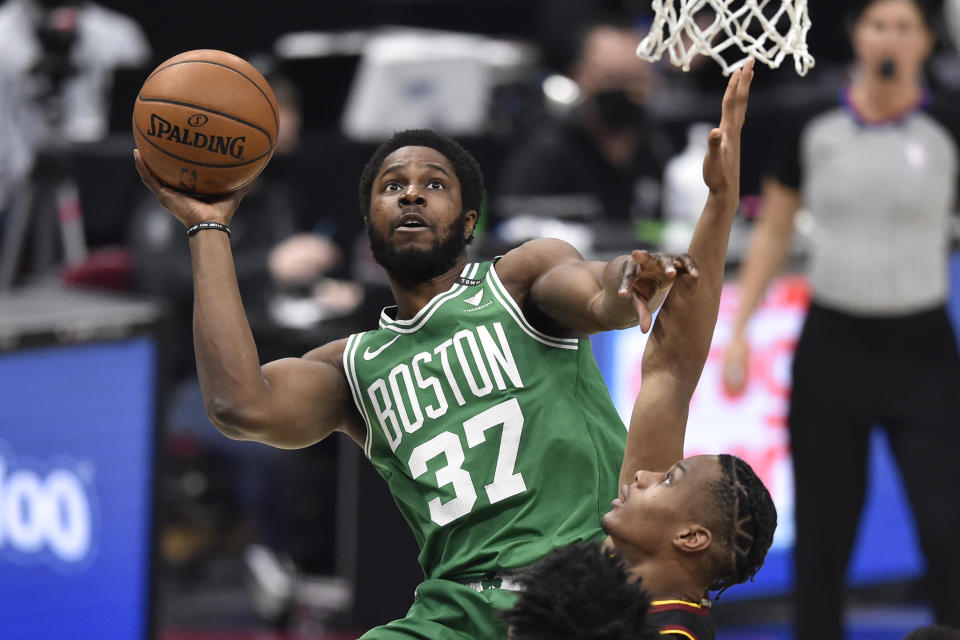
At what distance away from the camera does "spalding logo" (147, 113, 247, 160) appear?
3.60m

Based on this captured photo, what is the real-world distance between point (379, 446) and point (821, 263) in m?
2.59

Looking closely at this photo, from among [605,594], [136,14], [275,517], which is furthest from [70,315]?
[136,14]

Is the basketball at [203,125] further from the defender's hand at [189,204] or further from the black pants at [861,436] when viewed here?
the black pants at [861,436]

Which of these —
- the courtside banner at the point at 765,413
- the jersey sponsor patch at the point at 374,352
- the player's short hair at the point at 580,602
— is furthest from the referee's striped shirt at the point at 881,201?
the player's short hair at the point at 580,602

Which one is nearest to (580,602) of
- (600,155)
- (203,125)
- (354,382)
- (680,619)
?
(680,619)

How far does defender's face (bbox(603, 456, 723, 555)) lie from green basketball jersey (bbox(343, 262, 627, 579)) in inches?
11.2

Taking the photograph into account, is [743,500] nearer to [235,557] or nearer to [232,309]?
[232,309]

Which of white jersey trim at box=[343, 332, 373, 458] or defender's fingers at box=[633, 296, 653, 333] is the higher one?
defender's fingers at box=[633, 296, 653, 333]

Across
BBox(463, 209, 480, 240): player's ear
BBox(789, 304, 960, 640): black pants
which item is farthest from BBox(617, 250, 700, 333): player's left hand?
BBox(789, 304, 960, 640): black pants

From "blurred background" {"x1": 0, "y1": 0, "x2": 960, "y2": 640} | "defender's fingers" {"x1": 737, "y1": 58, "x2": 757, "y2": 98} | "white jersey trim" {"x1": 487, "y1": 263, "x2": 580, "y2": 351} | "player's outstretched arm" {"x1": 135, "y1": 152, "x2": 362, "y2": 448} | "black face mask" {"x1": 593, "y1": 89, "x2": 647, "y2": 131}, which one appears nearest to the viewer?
"defender's fingers" {"x1": 737, "y1": 58, "x2": 757, "y2": 98}

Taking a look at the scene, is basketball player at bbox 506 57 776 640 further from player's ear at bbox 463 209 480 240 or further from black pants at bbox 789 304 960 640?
black pants at bbox 789 304 960 640

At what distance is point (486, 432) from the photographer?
3.69 meters

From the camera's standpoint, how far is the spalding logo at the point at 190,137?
360 cm

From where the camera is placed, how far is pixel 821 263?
5.90 meters
